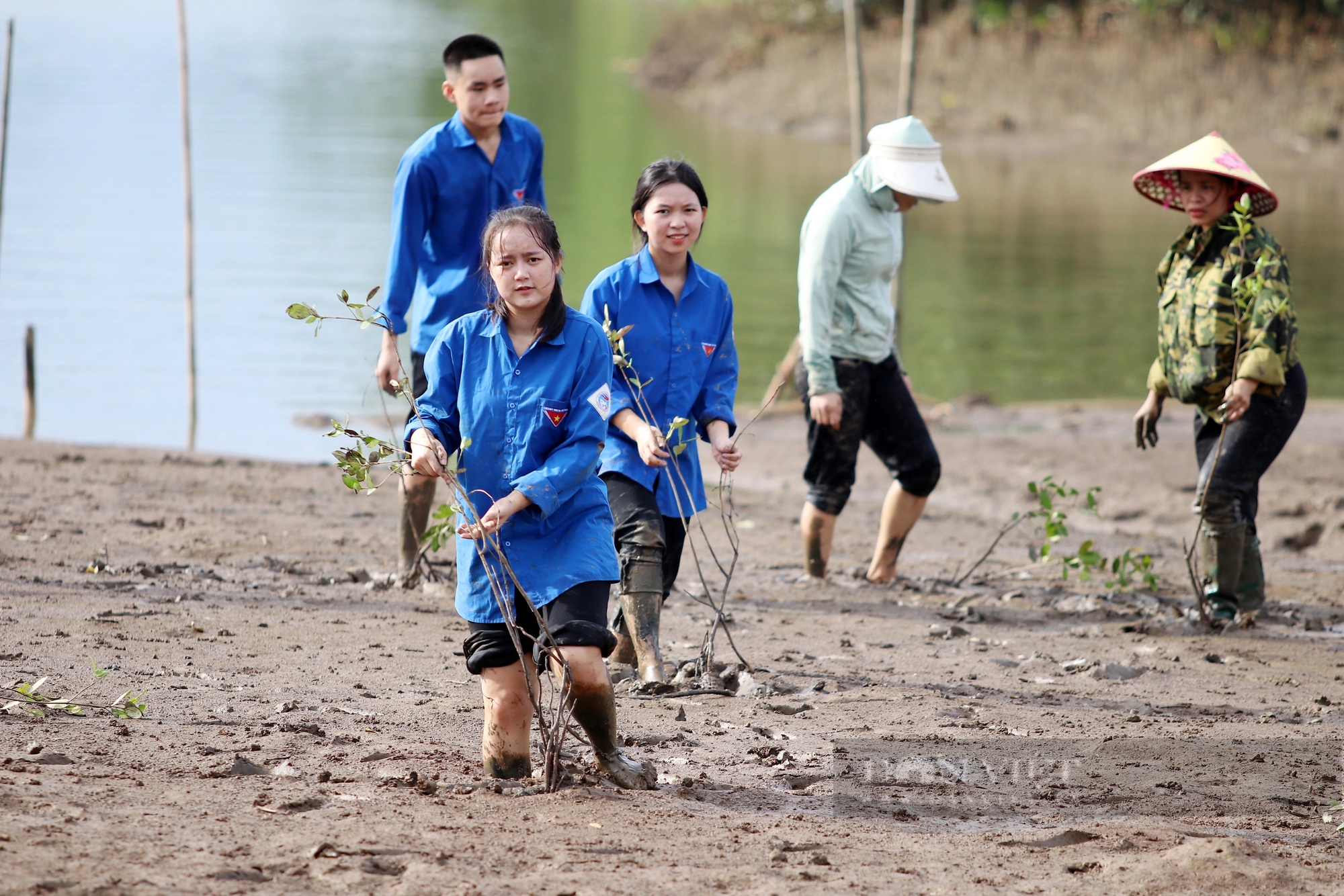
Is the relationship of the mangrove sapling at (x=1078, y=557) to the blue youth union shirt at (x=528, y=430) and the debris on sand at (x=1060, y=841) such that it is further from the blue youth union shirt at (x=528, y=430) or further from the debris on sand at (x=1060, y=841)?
the blue youth union shirt at (x=528, y=430)

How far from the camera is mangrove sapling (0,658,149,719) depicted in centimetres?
412

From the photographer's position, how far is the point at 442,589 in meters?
6.01

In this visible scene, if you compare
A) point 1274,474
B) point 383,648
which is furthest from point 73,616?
point 1274,474

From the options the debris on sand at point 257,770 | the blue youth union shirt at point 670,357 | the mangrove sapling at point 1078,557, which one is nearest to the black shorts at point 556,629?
the debris on sand at point 257,770

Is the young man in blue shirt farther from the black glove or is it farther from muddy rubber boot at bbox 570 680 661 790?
the black glove

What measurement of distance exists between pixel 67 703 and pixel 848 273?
3.58 meters

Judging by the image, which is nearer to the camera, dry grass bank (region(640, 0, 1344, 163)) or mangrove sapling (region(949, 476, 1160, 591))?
mangrove sapling (region(949, 476, 1160, 591))

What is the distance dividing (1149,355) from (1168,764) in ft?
34.5

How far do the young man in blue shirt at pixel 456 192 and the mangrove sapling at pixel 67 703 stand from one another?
1.69m

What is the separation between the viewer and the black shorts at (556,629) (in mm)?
3625

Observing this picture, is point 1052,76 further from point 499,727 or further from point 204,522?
point 499,727

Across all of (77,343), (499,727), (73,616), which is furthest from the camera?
(77,343)

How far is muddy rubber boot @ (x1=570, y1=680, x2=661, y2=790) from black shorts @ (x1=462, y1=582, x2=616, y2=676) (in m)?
0.12

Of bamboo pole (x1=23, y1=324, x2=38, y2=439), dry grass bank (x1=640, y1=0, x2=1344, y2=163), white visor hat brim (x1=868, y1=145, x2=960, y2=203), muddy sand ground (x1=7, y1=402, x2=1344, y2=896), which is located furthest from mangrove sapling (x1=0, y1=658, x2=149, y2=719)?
dry grass bank (x1=640, y1=0, x2=1344, y2=163)
